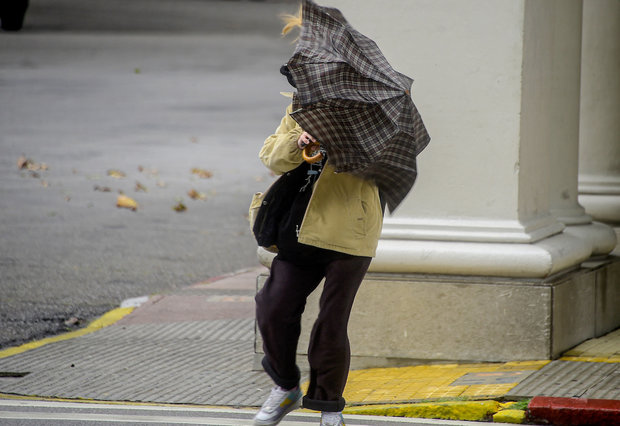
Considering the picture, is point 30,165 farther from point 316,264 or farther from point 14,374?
point 316,264

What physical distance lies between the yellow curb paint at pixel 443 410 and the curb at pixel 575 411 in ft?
0.71

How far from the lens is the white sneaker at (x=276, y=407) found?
465 centimetres

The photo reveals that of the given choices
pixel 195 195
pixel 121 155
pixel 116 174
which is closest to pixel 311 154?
pixel 195 195

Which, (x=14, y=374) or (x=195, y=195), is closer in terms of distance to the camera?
(x=14, y=374)

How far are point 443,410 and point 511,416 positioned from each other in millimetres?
323

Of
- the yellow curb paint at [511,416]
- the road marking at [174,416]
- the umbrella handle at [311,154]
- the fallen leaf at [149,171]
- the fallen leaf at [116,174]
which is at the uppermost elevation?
the umbrella handle at [311,154]

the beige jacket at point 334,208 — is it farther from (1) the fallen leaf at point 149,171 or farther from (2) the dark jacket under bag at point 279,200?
(1) the fallen leaf at point 149,171

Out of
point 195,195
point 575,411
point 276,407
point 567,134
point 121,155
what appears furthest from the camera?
point 121,155

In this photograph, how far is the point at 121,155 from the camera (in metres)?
16.8

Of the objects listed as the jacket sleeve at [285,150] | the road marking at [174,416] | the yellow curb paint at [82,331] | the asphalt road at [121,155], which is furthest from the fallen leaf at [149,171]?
the jacket sleeve at [285,150]

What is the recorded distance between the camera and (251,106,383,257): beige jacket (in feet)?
14.3

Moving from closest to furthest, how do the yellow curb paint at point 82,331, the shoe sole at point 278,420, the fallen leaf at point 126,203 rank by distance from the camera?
the shoe sole at point 278,420, the yellow curb paint at point 82,331, the fallen leaf at point 126,203

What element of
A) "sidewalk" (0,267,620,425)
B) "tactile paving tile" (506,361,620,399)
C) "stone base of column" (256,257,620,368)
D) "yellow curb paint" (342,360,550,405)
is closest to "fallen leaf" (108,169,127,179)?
"sidewalk" (0,267,620,425)

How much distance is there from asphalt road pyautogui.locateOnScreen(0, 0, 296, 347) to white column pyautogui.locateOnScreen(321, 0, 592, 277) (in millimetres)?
2962
